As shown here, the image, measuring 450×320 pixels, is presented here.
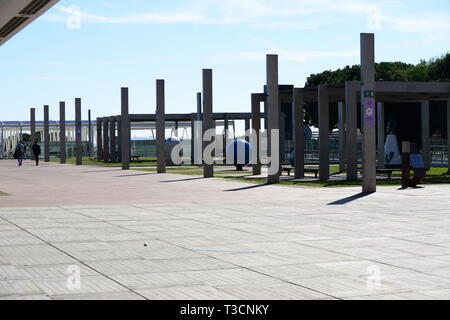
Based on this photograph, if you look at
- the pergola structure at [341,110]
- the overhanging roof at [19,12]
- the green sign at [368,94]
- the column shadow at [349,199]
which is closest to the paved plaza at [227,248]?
the column shadow at [349,199]

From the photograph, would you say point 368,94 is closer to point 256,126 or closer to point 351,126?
point 351,126

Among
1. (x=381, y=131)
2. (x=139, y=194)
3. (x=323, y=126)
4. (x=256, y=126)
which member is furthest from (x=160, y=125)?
(x=139, y=194)

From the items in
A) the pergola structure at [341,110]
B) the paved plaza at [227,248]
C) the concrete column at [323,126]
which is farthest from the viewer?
the concrete column at [323,126]

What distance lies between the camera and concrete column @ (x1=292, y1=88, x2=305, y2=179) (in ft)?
105

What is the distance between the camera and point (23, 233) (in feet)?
40.9

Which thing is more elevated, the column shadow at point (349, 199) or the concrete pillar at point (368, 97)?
the concrete pillar at point (368, 97)

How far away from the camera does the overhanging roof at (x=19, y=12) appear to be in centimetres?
1709

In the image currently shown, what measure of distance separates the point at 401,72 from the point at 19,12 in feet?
211

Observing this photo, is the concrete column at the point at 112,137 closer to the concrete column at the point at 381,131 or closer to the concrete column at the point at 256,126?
the concrete column at the point at 381,131

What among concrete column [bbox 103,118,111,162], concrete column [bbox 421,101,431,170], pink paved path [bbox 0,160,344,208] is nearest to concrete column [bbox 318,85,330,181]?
pink paved path [bbox 0,160,344,208]

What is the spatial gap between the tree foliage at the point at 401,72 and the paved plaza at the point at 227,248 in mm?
59469

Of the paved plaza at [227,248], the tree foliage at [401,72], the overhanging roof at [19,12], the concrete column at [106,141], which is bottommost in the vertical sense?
the paved plaza at [227,248]

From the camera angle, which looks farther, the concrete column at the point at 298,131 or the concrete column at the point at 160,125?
the concrete column at the point at 160,125

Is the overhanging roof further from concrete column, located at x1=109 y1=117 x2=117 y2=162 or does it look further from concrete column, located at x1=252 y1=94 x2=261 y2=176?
concrete column, located at x1=109 y1=117 x2=117 y2=162
